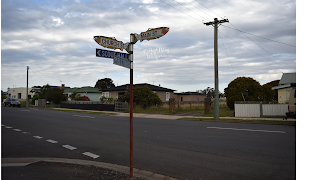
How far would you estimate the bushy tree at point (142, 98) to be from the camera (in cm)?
3269

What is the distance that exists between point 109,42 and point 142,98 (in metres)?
28.1

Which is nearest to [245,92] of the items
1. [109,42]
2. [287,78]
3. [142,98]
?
[287,78]

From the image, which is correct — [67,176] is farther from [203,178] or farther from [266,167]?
[266,167]

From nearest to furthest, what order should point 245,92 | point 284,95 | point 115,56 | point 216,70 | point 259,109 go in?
1. point 115,56
2. point 216,70
3. point 259,109
4. point 284,95
5. point 245,92

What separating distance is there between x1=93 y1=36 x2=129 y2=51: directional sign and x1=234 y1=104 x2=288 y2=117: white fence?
16.1 metres

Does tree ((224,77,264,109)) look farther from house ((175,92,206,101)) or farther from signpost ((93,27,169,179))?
house ((175,92,206,101))

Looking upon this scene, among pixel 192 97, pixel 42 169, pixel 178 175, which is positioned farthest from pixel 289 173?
pixel 192 97

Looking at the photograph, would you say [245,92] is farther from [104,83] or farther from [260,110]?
[104,83]

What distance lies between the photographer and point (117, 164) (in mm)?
6277

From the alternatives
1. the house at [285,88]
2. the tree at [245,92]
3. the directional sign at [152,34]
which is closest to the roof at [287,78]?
the house at [285,88]

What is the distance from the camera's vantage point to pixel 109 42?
15.8 feet

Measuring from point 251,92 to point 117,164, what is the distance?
25.7 meters

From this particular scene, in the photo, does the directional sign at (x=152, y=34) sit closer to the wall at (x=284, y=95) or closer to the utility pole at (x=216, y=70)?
the utility pole at (x=216, y=70)

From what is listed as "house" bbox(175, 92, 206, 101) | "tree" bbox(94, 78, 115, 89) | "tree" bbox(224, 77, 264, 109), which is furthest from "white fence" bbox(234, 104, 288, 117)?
"tree" bbox(94, 78, 115, 89)
